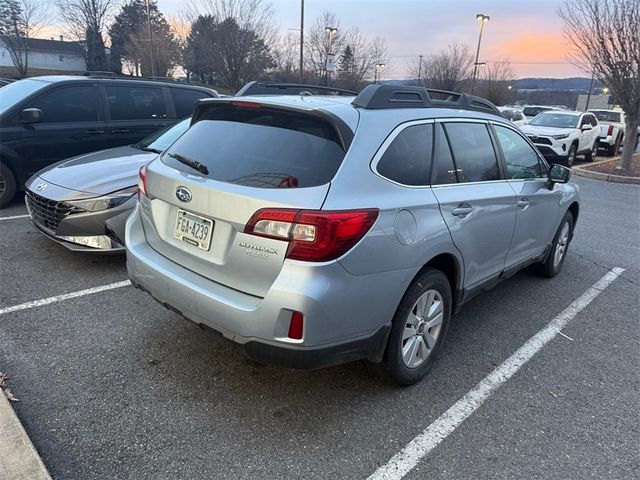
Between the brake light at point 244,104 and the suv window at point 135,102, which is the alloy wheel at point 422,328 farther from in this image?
the suv window at point 135,102

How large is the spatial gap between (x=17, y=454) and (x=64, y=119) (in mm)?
5639

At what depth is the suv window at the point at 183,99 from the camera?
781 centimetres

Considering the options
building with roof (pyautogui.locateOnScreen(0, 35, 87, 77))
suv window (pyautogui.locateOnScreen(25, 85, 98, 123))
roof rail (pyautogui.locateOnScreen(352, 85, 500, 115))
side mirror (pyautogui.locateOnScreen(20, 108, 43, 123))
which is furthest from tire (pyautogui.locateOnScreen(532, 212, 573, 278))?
building with roof (pyautogui.locateOnScreen(0, 35, 87, 77))

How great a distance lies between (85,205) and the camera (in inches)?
172

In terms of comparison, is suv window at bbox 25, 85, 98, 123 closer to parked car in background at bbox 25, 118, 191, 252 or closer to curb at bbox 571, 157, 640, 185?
parked car in background at bbox 25, 118, 191, 252

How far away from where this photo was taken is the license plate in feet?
8.55

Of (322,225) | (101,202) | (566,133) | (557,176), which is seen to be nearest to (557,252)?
(557,176)

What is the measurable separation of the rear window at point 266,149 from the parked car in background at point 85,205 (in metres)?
1.63

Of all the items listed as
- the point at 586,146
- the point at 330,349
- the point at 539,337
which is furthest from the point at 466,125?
the point at 586,146

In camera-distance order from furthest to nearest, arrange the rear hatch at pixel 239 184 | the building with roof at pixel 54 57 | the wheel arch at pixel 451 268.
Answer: the building with roof at pixel 54 57 → the wheel arch at pixel 451 268 → the rear hatch at pixel 239 184

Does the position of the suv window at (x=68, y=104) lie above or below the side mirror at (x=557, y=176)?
above

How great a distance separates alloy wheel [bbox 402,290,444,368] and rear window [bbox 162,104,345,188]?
40.3 inches

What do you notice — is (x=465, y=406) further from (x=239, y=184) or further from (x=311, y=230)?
(x=239, y=184)

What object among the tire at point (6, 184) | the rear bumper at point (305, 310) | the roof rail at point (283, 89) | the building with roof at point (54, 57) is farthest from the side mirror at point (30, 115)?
the building with roof at point (54, 57)
